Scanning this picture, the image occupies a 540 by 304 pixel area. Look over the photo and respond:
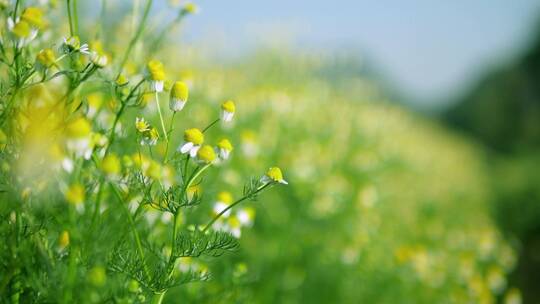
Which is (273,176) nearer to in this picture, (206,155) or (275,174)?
(275,174)

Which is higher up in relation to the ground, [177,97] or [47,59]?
[47,59]

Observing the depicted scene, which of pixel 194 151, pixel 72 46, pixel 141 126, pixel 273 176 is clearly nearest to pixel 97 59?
pixel 72 46

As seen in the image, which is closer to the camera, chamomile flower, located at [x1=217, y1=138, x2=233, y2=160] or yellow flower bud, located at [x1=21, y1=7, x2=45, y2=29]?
yellow flower bud, located at [x1=21, y1=7, x2=45, y2=29]

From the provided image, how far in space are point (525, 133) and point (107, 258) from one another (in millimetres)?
10834

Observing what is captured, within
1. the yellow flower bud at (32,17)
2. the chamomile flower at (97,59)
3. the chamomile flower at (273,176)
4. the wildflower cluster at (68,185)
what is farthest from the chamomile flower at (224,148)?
the yellow flower bud at (32,17)

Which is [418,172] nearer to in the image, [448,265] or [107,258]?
[448,265]

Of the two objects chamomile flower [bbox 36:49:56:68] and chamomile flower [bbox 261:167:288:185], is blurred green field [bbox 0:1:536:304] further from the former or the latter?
chamomile flower [bbox 261:167:288:185]

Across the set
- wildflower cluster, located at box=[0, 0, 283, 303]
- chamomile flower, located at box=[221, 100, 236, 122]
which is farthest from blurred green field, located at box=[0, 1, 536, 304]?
chamomile flower, located at box=[221, 100, 236, 122]

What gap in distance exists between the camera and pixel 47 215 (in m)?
1.16

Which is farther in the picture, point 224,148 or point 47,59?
point 224,148

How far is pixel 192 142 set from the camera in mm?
1167

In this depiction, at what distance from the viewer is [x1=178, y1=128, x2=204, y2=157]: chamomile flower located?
115 cm

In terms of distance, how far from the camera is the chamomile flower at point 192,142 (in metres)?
1.15

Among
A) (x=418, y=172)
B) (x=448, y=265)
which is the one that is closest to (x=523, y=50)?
(x=418, y=172)
